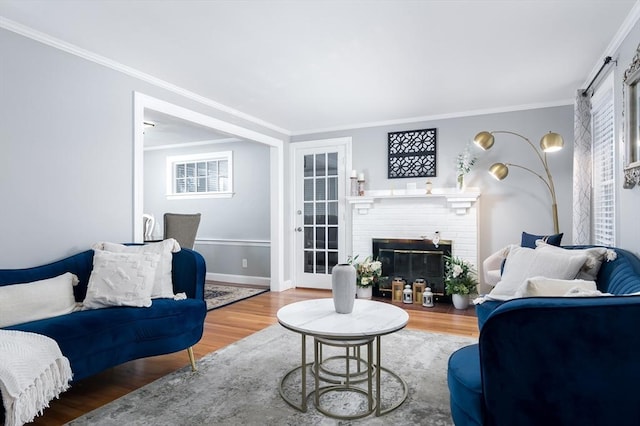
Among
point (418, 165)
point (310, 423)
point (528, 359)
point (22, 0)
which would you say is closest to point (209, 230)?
point (418, 165)

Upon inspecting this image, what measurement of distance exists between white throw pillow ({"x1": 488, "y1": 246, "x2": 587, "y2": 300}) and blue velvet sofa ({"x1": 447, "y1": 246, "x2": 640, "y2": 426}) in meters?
1.31

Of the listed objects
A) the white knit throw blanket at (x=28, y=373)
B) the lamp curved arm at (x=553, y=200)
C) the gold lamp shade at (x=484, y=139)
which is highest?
the gold lamp shade at (x=484, y=139)

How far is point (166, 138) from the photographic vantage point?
6156 millimetres

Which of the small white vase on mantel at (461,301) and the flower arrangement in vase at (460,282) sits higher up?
the flower arrangement in vase at (460,282)

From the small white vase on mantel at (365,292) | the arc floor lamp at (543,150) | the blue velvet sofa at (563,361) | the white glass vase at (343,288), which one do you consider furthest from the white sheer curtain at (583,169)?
the blue velvet sofa at (563,361)

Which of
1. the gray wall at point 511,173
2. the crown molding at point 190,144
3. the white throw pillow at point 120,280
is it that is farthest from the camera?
the crown molding at point 190,144

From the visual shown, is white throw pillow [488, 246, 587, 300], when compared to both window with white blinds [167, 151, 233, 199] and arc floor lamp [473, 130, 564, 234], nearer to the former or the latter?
arc floor lamp [473, 130, 564, 234]

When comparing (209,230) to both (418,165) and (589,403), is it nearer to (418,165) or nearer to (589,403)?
(418,165)

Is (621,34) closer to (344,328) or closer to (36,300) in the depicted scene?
(344,328)

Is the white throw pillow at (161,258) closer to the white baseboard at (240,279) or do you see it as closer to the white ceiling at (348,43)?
the white ceiling at (348,43)

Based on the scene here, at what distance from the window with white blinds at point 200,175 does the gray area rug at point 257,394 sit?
3.63 meters

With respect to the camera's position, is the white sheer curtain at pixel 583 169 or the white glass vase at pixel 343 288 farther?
the white sheer curtain at pixel 583 169

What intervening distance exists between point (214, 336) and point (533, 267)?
2.62 metres

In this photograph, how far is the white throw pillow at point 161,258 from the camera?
2773 millimetres
